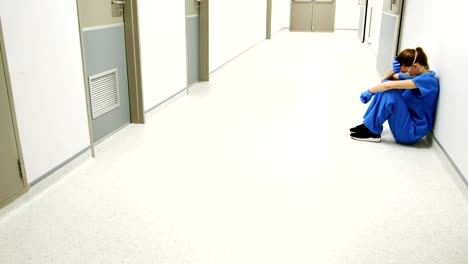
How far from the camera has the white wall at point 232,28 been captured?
596cm

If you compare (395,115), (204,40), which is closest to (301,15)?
(204,40)

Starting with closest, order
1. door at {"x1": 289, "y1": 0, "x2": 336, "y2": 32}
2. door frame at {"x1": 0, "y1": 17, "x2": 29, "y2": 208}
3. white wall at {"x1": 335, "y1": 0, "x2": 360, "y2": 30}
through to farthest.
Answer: door frame at {"x1": 0, "y1": 17, "x2": 29, "y2": 208}, door at {"x1": 289, "y1": 0, "x2": 336, "y2": 32}, white wall at {"x1": 335, "y1": 0, "x2": 360, "y2": 30}

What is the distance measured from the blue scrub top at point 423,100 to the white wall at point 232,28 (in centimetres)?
324

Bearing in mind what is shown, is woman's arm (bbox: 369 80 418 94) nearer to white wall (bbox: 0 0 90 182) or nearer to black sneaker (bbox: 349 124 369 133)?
black sneaker (bbox: 349 124 369 133)

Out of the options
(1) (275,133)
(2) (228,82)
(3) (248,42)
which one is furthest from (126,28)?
(3) (248,42)

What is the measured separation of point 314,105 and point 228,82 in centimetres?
157

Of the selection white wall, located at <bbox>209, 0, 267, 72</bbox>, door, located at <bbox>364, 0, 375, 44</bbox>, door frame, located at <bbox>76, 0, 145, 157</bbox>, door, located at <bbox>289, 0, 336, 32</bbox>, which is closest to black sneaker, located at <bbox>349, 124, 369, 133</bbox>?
door frame, located at <bbox>76, 0, 145, 157</bbox>

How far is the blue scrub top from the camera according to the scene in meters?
3.01

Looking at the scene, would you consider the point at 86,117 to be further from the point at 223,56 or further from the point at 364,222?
the point at 223,56

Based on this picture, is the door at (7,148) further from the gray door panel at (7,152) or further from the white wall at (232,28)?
the white wall at (232,28)

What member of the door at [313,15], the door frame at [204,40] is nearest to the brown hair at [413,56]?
the door frame at [204,40]

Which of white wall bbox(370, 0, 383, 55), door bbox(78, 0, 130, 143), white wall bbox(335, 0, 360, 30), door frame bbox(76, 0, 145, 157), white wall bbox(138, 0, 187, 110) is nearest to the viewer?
door bbox(78, 0, 130, 143)

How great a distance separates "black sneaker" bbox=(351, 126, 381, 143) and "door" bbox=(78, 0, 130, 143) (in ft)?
6.34

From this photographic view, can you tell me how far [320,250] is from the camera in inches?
72.6
